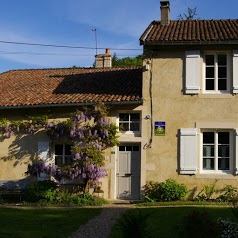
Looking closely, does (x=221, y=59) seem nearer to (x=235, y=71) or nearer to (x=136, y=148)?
(x=235, y=71)

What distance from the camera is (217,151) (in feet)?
50.9

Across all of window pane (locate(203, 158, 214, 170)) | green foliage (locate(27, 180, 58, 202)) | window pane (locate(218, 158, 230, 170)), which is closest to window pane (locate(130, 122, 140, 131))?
window pane (locate(203, 158, 214, 170))

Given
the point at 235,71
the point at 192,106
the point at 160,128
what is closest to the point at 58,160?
the point at 160,128

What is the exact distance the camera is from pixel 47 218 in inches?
464

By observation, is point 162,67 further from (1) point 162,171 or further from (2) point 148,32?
(1) point 162,171

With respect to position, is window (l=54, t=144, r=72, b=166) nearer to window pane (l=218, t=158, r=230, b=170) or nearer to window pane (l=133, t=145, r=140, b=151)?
window pane (l=133, t=145, r=140, b=151)

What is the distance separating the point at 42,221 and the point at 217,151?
6814 millimetres

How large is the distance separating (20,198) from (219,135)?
7.11 metres

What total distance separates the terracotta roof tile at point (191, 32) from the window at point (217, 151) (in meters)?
3.18

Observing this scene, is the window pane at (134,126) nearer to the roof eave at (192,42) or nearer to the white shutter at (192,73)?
the white shutter at (192,73)

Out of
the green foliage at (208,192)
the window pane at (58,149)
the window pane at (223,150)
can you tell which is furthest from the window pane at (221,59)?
the window pane at (58,149)

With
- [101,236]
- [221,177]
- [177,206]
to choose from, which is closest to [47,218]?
[101,236]

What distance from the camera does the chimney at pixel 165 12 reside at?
17.8 metres

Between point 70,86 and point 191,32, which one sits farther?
point 70,86
